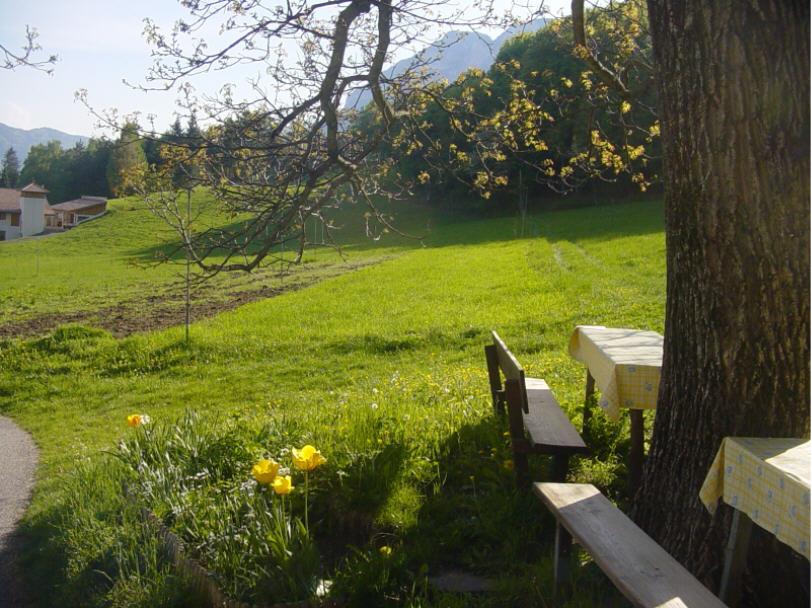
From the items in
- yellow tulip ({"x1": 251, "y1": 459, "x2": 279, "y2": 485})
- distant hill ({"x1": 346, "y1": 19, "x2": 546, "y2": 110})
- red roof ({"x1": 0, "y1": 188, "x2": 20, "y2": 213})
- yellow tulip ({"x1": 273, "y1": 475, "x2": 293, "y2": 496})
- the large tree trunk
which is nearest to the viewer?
the large tree trunk

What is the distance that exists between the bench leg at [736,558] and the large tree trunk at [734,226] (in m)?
0.26

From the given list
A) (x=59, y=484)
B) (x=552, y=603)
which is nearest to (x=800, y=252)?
(x=552, y=603)

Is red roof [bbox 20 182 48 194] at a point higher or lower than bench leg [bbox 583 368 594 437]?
higher

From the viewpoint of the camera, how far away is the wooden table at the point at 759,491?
272 centimetres

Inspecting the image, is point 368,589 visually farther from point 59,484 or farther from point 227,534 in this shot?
point 59,484

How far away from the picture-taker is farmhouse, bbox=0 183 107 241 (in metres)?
77.2

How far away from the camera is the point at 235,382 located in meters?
12.8

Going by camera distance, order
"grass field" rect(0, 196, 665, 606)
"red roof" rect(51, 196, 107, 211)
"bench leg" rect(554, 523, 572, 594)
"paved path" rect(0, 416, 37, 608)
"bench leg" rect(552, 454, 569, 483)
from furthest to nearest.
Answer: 1. "red roof" rect(51, 196, 107, 211)
2. "paved path" rect(0, 416, 37, 608)
3. "bench leg" rect(552, 454, 569, 483)
4. "grass field" rect(0, 196, 665, 606)
5. "bench leg" rect(554, 523, 572, 594)

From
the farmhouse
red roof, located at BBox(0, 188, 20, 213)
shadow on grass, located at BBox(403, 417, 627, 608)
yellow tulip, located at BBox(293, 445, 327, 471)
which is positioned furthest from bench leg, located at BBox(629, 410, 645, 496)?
red roof, located at BBox(0, 188, 20, 213)

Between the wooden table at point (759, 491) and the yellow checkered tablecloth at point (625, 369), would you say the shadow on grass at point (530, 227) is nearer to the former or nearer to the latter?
the yellow checkered tablecloth at point (625, 369)

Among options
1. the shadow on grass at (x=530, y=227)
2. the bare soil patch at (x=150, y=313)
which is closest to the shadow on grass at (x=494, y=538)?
the bare soil patch at (x=150, y=313)

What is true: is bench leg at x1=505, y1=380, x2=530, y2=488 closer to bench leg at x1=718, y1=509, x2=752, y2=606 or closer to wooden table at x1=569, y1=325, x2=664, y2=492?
wooden table at x1=569, y1=325, x2=664, y2=492

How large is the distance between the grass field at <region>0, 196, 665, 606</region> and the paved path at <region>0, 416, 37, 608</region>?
0.15 m

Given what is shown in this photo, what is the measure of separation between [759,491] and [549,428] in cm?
212
